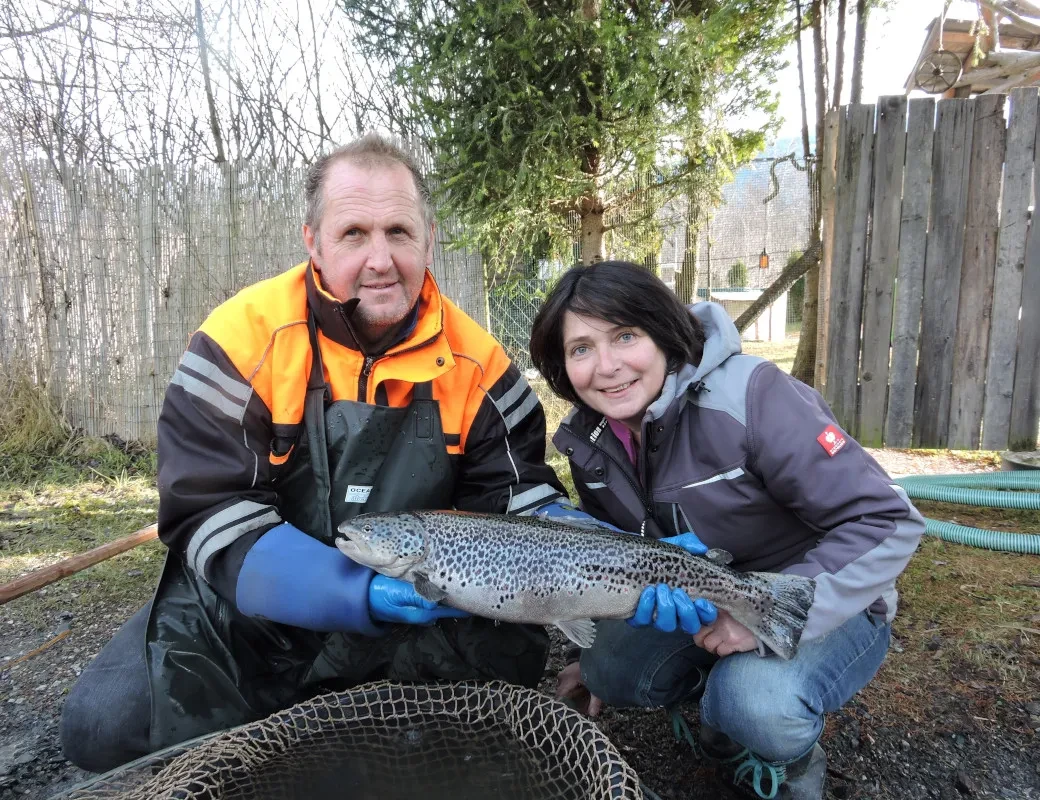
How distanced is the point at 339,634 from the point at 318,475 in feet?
1.99

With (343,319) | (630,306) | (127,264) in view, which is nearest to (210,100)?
(127,264)

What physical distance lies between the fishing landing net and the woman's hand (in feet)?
1.78

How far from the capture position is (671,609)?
2.09 meters

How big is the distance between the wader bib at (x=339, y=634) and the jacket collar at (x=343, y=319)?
8 cm

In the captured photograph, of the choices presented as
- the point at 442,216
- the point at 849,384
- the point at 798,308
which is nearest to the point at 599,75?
the point at 442,216

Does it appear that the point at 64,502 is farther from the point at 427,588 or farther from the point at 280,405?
the point at 427,588

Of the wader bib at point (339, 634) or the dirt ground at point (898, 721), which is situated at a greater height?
the wader bib at point (339, 634)

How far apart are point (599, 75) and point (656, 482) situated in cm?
402

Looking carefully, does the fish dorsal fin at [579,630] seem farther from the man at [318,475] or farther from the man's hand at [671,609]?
the man at [318,475]

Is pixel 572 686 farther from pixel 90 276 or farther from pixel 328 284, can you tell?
pixel 90 276

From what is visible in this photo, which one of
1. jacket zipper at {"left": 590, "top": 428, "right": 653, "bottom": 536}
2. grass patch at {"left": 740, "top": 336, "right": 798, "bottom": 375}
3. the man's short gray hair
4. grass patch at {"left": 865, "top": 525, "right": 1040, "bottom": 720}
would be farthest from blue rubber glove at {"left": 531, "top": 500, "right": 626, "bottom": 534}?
grass patch at {"left": 740, "top": 336, "right": 798, "bottom": 375}

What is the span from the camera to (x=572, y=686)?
285 centimetres

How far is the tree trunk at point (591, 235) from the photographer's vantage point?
6.20 meters

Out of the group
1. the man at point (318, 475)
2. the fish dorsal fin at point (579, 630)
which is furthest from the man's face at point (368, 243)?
the fish dorsal fin at point (579, 630)
